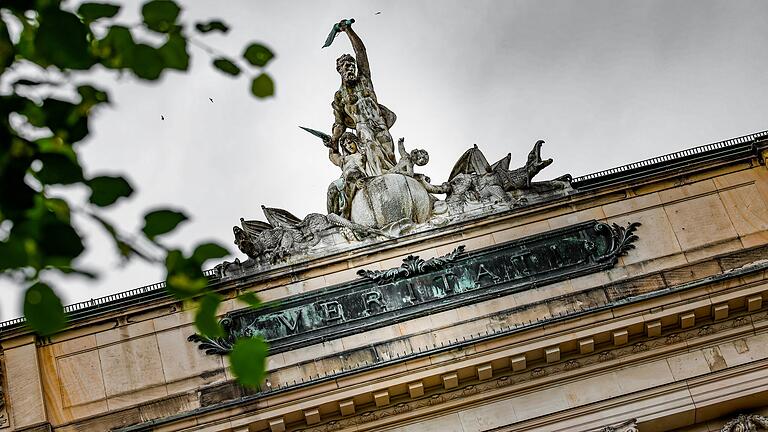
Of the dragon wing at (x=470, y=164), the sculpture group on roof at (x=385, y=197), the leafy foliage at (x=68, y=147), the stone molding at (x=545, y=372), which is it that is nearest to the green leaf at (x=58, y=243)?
the leafy foliage at (x=68, y=147)

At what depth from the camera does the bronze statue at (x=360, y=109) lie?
27.4 metres

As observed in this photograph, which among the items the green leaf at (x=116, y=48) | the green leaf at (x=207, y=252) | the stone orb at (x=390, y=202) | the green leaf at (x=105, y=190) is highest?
the stone orb at (x=390, y=202)

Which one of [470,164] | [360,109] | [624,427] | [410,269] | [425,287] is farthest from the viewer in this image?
[360,109]

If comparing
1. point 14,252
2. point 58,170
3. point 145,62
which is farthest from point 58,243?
point 145,62

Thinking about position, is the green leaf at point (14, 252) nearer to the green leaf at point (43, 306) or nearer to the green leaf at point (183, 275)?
the green leaf at point (43, 306)

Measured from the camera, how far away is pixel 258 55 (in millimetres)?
7766

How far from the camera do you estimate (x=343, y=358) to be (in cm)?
2345

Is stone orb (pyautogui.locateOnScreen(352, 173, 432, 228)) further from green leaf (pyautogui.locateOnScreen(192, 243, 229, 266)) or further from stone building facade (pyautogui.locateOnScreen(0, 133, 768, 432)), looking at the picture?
green leaf (pyautogui.locateOnScreen(192, 243, 229, 266))

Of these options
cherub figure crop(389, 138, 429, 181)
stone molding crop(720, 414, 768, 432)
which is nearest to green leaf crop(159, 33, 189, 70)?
stone molding crop(720, 414, 768, 432)

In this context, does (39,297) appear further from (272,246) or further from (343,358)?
(272,246)

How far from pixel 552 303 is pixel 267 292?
5.21 metres

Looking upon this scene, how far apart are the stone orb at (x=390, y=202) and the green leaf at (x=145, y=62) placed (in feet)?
59.5

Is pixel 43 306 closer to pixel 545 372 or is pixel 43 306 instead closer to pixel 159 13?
pixel 159 13

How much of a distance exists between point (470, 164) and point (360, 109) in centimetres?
275
